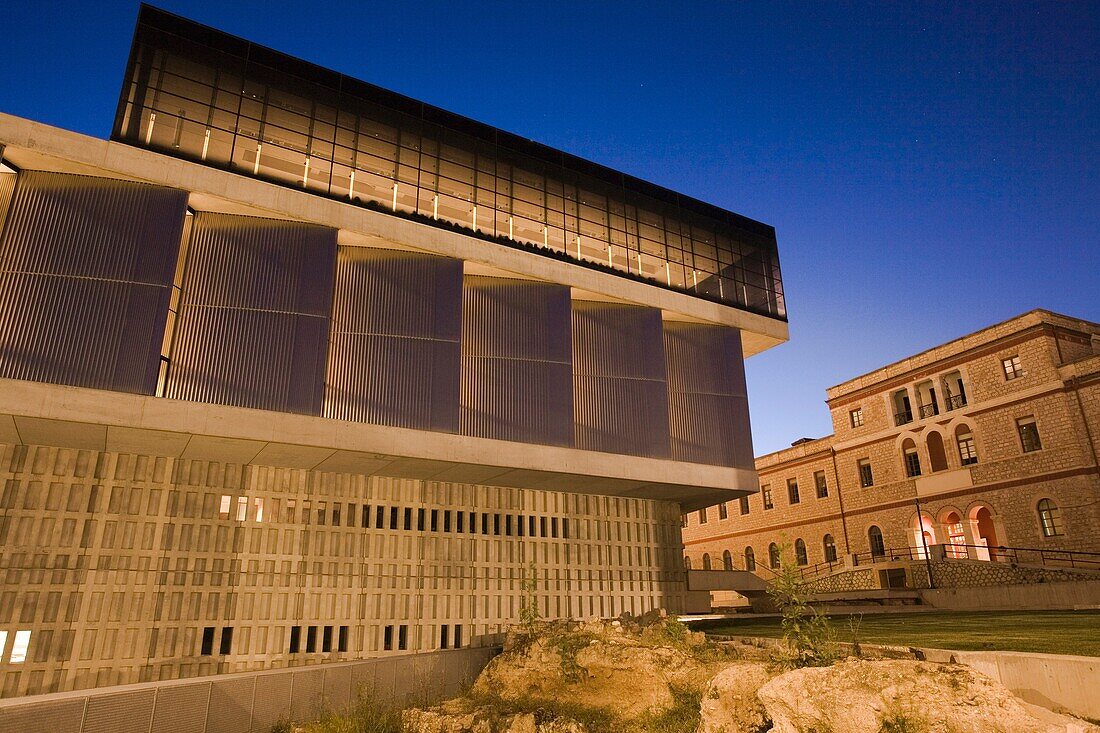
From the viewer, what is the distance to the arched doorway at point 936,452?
42906 millimetres

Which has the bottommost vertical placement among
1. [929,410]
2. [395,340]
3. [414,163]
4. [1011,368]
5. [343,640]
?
[343,640]

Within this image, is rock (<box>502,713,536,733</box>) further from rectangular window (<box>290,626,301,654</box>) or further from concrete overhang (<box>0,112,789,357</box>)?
concrete overhang (<box>0,112,789,357</box>)

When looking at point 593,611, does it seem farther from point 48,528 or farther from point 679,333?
point 48,528

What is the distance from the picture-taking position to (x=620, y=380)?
25.5 m

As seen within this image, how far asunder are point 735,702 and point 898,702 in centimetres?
303

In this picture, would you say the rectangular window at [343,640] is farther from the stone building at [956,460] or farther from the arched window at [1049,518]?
the arched window at [1049,518]

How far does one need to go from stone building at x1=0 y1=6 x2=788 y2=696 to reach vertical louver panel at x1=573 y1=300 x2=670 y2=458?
9 centimetres

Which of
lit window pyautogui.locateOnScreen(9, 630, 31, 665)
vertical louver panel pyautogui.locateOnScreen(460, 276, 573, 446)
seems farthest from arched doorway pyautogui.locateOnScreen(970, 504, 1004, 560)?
lit window pyautogui.locateOnScreen(9, 630, 31, 665)

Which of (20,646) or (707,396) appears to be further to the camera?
(707,396)

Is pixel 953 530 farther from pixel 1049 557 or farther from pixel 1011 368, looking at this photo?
pixel 1011 368

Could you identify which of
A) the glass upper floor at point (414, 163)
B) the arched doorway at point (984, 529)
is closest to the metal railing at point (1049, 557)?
the arched doorway at point (984, 529)

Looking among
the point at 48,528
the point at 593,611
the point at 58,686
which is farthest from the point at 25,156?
the point at 593,611

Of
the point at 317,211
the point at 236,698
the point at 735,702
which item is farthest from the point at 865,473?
the point at 236,698

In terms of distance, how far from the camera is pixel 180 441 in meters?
18.4
